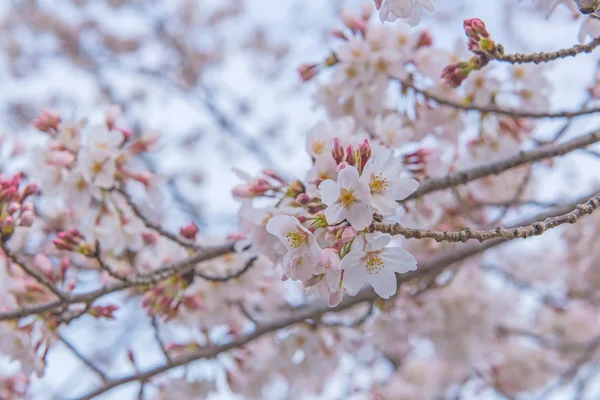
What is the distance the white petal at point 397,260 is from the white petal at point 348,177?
0.20 metres

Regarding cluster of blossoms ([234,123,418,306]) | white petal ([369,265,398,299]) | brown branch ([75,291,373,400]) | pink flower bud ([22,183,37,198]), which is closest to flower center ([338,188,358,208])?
cluster of blossoms ([234,123,418,306])

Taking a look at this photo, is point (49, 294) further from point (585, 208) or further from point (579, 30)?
point (579, 30)

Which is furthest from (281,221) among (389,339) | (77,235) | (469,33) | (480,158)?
(389,339)

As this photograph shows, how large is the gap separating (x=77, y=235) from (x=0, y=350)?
1.56 ft

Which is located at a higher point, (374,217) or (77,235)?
(374,217)

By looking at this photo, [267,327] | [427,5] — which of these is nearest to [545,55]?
[427,5]

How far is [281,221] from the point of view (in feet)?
4.10

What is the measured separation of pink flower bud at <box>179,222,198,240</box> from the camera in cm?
189

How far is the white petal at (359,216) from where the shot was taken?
1.16m

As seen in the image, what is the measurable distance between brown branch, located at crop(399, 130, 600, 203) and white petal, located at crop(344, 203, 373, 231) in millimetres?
659

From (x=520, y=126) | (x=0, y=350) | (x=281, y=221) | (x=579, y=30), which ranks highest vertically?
(x=579, y=30)

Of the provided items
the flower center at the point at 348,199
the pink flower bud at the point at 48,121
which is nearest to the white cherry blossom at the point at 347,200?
the flower center at the point at 348,199

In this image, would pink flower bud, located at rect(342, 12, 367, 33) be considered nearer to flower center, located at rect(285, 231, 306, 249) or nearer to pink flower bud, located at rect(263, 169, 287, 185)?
pink flower bud, located at rect(263, 169, 287, 185)

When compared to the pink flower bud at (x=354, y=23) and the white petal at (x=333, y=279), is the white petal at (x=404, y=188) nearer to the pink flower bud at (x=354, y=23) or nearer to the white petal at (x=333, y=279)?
the white petal at (x=333, y=279)
